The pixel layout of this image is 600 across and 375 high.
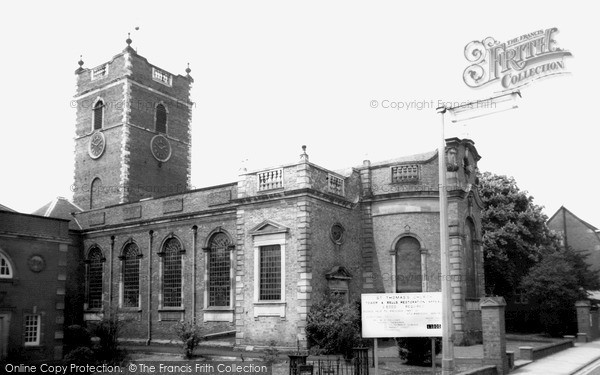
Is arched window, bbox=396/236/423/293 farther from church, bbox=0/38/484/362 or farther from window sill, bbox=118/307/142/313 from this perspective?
window sill, bbox=118/307/142/313

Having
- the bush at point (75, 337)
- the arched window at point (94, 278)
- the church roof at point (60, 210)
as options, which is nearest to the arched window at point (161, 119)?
the church roof at point (60, 210)

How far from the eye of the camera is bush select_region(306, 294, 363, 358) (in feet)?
77.5

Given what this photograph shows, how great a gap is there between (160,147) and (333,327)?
24.6 metres

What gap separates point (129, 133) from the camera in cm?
4122

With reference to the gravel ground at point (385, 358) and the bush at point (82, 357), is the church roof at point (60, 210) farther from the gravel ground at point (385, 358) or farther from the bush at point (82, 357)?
the bush at point (82, 357)

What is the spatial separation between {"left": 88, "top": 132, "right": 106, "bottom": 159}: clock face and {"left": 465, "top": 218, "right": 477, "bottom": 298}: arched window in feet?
85.5

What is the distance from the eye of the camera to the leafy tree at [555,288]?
36.0 metres

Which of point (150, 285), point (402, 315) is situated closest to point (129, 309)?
point (150, 285)

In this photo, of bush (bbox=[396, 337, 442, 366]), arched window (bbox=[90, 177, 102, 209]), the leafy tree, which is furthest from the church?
the leafy tree

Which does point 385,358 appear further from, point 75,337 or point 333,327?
point 75,337

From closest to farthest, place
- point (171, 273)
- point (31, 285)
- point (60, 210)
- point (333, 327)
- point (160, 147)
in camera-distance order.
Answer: point (333, 327), point (31, 285), point (171, 273), point (60, 210), point (160, 147)

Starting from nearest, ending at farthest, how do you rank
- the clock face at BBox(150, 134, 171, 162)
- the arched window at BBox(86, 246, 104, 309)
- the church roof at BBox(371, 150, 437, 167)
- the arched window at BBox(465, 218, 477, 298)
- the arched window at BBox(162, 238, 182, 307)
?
the arched window at BBox(465, 218, 477, 298), the church roof at BBox(371, 150, 437, 167), the arched window at BBox(162, 238, 182, 307), the arched window at BBox(86, 246, 104, 309), the clock face at BBox(150, 134, 171, 162)

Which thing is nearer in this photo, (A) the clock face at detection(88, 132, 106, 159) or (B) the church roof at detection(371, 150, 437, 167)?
(B) the church roof at detection(371, 150, 437, 167)

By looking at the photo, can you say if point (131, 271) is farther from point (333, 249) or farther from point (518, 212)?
point (518, 212)
